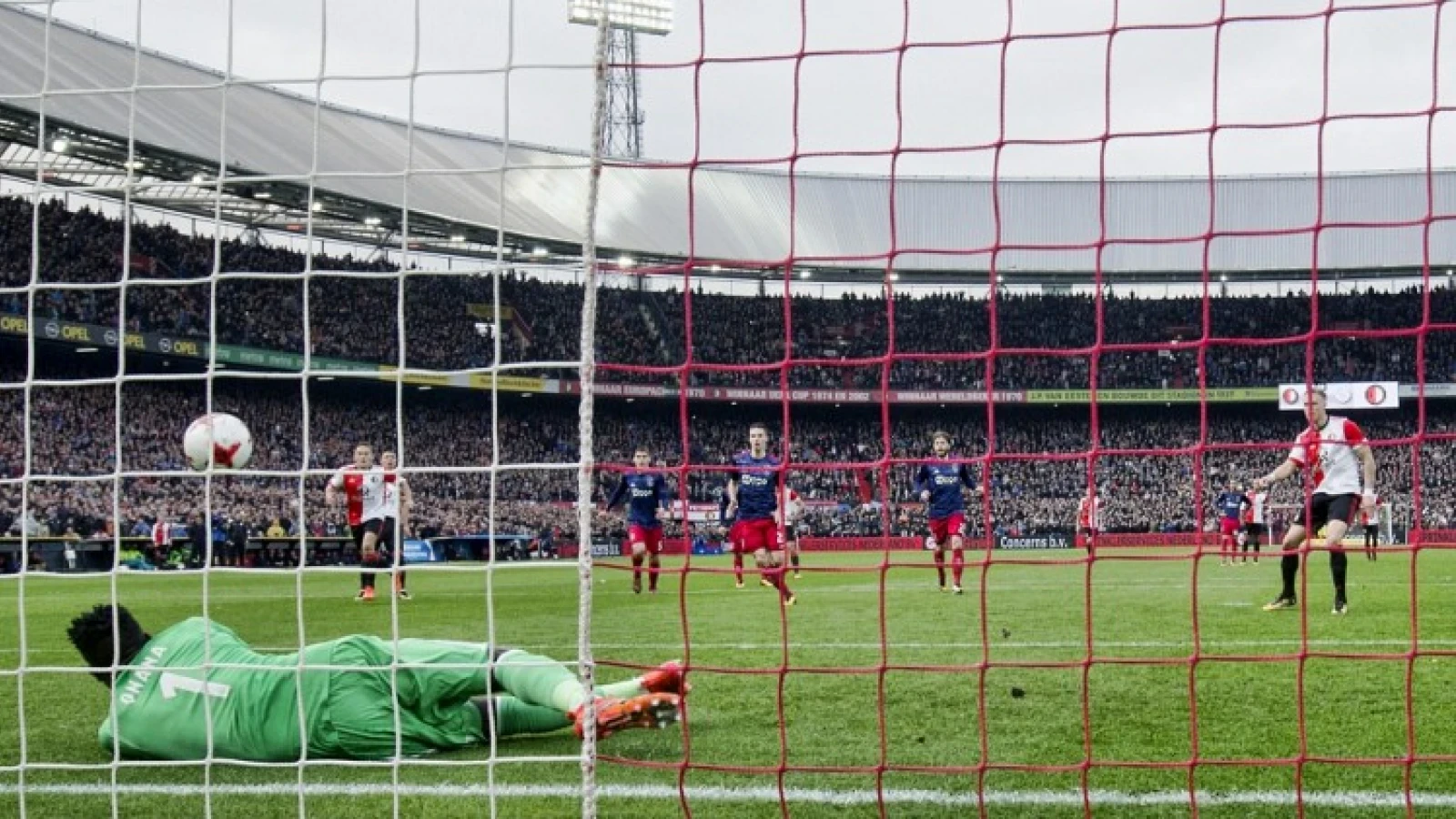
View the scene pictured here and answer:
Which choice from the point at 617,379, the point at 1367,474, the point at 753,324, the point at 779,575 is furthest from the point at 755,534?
the point at 753,324

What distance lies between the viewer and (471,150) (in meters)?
41.0

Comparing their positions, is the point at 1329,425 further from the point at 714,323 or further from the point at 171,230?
the point at 714,323

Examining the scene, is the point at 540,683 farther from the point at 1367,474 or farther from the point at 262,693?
the point at 1367,474

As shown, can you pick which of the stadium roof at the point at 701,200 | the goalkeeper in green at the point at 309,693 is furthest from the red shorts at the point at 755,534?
the stadium roof at the point at 701,200

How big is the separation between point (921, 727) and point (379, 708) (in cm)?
213

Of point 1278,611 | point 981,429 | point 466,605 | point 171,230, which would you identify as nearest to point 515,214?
point 171,230

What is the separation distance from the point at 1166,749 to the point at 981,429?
41.7 metres

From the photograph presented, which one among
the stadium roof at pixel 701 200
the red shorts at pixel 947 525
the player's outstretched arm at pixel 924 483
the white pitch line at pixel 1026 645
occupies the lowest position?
the white pitch line at pixel 1026 645

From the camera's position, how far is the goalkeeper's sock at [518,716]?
541 cm

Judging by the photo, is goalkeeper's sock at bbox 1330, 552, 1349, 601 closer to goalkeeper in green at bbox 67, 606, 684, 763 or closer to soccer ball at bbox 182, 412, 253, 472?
goalkeeper in green at bbox 67, 606, 684, 763

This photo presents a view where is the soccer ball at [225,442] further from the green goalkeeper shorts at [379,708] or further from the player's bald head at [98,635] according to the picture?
the green goalkeeper shorts at [379,708]

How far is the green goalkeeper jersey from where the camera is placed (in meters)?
5.00

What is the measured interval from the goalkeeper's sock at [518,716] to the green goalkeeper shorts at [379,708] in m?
0.15

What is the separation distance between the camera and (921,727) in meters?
5.64
